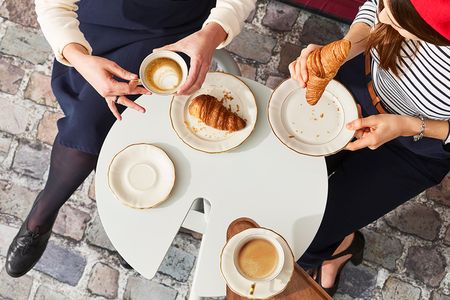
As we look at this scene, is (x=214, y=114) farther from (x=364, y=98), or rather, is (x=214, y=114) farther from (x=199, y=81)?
(x=364, y=98)

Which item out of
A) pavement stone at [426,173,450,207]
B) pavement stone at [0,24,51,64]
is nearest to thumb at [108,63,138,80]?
pavement stone at [0,24,51,64]

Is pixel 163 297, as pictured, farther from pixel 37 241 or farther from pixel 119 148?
pixel 119 148

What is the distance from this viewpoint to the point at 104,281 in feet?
8.14

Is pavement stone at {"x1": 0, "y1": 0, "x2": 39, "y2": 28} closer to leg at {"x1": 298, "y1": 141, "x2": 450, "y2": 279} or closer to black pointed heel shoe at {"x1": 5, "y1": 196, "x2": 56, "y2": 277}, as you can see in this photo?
black pointed heel shoe at {"x1": 5, "y1": 196, "x2": 56, "y2": 277}

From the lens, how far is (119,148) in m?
1.71

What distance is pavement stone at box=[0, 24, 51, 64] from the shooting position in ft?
8.55

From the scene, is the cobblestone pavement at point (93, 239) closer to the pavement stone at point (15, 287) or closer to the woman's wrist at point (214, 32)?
the pavement stone at point (15, 287)

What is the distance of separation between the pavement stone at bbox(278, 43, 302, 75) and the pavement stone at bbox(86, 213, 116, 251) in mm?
1282

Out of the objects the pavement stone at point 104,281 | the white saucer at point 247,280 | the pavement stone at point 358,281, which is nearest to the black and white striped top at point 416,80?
the white saucer at point 247,280

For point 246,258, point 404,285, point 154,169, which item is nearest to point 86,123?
point 154,169

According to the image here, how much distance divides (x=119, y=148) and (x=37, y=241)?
0.88 meters

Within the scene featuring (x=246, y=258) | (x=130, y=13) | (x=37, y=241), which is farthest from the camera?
(x=37, y=241)

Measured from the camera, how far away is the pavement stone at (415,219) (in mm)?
2498

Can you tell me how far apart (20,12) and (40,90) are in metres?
0.46
